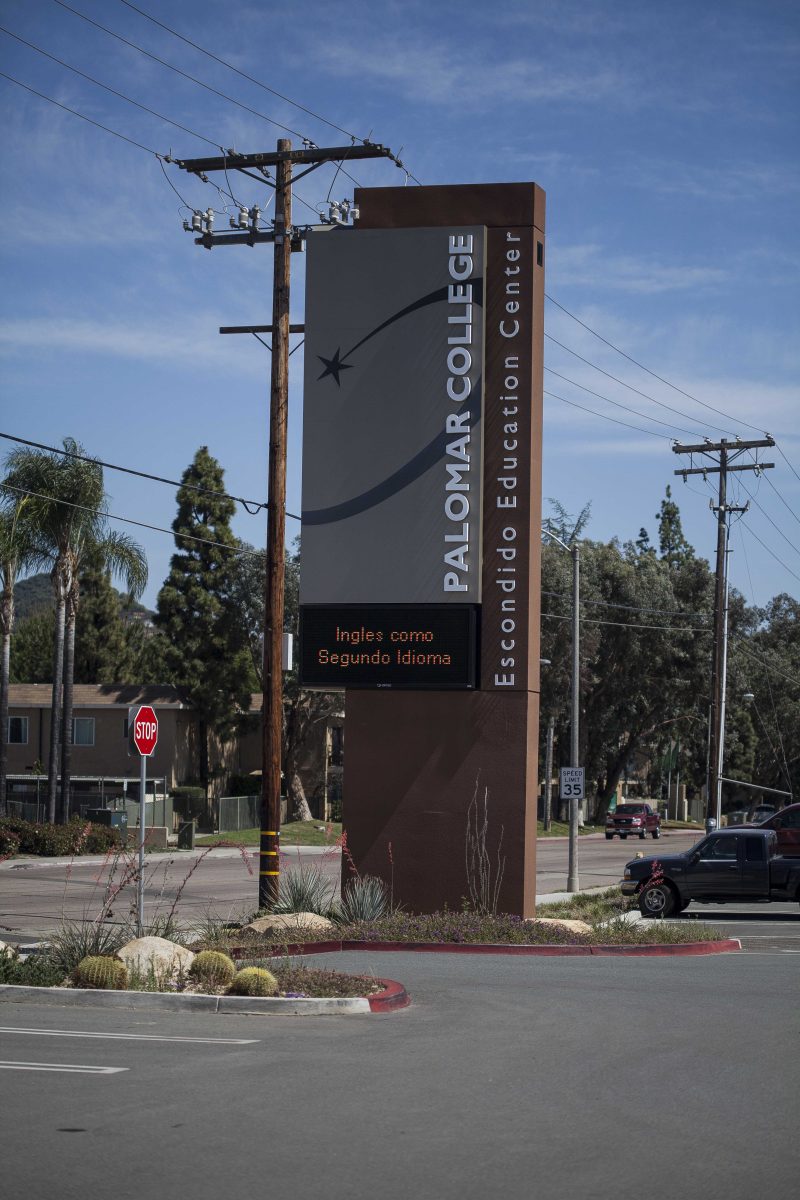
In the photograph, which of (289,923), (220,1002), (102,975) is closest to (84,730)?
(289,923)

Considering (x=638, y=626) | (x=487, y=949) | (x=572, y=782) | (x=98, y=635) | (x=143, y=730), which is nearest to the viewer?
(x=487, y=949)

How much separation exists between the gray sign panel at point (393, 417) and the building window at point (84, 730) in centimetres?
4488

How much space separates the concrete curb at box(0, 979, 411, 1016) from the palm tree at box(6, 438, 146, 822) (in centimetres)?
3152

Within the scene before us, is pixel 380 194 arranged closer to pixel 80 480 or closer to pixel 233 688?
pixel 80 480

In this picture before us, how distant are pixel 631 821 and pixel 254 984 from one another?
192ft

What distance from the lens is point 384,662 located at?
20.3 meters

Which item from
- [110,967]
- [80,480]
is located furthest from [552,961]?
[80,480]

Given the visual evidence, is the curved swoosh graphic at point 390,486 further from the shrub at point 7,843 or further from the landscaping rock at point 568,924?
the shrub at point 7,843

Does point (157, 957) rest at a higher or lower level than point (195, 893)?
higher

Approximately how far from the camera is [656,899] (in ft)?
87.6

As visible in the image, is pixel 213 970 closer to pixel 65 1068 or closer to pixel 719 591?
pixel 65 1068

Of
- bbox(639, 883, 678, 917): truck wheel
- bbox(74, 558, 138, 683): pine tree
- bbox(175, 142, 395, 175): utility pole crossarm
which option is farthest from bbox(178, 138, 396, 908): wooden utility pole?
bbox(74, 558, 138, 683): pine tree

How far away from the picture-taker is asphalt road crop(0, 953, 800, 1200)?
6.92m

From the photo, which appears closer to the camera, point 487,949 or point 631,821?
point 487,949
